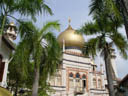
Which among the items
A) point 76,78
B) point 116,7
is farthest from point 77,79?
point 116,7

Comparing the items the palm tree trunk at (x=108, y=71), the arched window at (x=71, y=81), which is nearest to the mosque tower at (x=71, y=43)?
the arched window at (x=71, y=81)

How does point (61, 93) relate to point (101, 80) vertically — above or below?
below

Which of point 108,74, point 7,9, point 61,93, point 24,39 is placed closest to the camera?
point 7,9

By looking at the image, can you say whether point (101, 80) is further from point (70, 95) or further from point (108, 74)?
point (108, 74)

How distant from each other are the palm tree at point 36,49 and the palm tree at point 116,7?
244 cm

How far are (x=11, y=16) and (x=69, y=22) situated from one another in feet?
115

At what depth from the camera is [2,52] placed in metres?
11.6

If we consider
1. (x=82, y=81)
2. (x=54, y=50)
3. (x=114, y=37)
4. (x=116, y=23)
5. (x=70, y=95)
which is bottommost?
(x=70, y=95)

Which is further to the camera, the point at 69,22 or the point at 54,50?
the point at 69,22

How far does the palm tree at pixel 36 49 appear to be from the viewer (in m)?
9.10

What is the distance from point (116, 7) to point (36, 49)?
4886mm

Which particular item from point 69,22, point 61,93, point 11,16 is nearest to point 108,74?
point 11,16

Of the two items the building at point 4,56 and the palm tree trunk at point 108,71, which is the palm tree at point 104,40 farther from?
the building at point 4,56

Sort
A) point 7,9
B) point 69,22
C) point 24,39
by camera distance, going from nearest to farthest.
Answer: point 7,9 < point 24,39 < point 69,22
